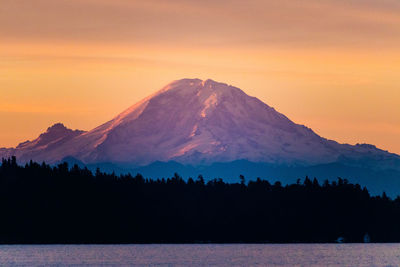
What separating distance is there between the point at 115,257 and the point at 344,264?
4332 centimetres

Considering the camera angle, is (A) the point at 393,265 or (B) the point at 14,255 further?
(B) the point at 14,255

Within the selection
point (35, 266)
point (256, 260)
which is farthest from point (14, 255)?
point (256, 260)

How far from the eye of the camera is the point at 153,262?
175750 millimetres

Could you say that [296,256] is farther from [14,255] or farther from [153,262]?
[14,255]

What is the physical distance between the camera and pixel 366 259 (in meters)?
190

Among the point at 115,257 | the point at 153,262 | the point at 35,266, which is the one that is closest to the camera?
the point at 35,266

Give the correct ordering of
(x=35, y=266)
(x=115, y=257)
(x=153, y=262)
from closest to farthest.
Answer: (x=35, y=266), (x=153, y=262), (x=115, y=257)

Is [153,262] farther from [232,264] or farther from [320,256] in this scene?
[320,256]

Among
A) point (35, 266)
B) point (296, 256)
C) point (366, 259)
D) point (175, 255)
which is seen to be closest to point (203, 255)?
point (175, 255)

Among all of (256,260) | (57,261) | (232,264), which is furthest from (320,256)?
(57,261)

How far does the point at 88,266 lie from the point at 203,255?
130 feet

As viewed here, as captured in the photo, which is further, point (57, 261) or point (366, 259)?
point (366, 259)

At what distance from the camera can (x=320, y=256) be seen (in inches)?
7717

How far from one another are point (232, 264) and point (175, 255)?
98.7ft
